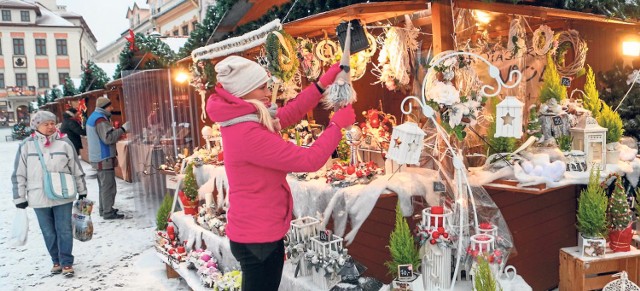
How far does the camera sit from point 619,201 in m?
3.51

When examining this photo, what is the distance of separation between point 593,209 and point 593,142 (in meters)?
0.62

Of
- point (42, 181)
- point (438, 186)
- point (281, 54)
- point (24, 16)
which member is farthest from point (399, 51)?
point (24, 16)

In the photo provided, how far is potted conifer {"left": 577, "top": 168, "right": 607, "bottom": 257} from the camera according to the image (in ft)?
11.2

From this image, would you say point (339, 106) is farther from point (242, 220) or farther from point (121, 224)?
point (121, 224)

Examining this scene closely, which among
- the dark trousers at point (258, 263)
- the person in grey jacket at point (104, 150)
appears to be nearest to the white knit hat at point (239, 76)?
the dark trousers at point (258, 263)

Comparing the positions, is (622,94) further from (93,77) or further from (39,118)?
(93,77)

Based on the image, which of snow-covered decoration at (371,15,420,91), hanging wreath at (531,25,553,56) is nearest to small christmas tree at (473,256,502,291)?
snow-covered decoration at (371,15,420,91)

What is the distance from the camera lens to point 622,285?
334 centimetres

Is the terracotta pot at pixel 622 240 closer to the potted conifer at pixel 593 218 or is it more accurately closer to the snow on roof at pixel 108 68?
the potted conifer at pixel 593 218

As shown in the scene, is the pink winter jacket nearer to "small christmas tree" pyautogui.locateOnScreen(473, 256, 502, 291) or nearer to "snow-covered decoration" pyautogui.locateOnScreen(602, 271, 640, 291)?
"small christmas tree" pyautogui.locateOnScreen(473, 256, 502, 291)

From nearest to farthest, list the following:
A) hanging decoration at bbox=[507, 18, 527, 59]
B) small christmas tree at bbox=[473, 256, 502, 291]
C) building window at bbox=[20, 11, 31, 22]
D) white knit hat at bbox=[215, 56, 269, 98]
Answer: white knit hat at bbox=[215, 56, 269, 98]
small christmas tree at bbox=[473, 256, 502, 291]
hanging decoration at bbox=[507, 18, 527, 59]
building window at bbox=[20, 11, 31, 22]

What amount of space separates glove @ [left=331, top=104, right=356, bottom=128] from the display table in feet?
4.65

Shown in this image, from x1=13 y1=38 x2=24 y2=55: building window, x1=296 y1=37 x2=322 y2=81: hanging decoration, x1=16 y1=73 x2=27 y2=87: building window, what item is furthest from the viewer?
x1=16 y1=73 x2=27 y2=87: building window

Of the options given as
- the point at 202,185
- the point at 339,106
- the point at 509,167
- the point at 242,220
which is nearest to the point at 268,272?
the point at 242,220
